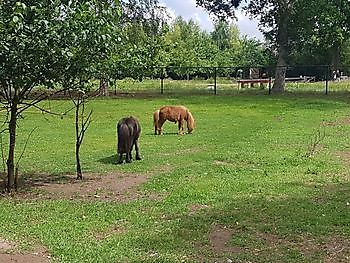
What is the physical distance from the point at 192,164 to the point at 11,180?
4.18 meters

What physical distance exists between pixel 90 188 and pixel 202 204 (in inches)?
92.1

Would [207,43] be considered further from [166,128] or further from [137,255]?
[137,255]

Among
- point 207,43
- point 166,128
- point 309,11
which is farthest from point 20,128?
point 207,43

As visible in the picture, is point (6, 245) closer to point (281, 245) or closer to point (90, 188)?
point (281, 245)

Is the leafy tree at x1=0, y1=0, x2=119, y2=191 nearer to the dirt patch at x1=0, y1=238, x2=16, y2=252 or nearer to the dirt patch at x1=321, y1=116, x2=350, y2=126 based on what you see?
the dirt patch at x1=0, y1=238, x2=16, y2=252

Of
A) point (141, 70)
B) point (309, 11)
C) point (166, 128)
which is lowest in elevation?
point (166, 128)

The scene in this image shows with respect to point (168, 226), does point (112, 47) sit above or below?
above

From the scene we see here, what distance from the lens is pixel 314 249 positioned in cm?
671

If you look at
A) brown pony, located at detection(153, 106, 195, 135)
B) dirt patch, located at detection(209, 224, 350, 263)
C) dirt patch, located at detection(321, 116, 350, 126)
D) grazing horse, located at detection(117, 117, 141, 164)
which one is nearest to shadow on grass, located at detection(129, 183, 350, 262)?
dirt patch, located at detection(209, 224, 350, 263)

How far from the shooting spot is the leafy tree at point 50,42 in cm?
883

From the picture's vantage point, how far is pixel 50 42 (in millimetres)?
9016

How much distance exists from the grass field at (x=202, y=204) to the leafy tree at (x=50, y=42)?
190cm

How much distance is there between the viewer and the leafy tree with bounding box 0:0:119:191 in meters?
8.83

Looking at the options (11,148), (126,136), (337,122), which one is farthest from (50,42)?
(337,122)
